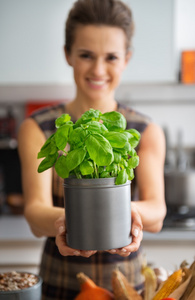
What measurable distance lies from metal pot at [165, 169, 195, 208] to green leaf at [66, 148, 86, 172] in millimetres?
1676

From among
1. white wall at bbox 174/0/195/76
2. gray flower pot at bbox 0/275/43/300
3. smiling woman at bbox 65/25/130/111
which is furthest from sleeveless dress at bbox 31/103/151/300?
white wall at bbox 174/0/195/76

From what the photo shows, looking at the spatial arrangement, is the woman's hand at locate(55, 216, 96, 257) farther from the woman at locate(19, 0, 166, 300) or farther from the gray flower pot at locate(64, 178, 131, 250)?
the woman at locate(19, 0, 166, 300)

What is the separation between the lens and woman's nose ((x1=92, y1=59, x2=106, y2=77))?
3.71 ft

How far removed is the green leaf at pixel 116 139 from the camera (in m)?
0.60

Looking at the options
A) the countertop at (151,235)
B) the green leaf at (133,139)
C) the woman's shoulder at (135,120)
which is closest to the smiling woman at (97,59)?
the woman's shoulder at (135,120)

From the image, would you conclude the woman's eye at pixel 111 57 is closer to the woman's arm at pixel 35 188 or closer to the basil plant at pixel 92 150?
the woman's arm at pixel 35 188

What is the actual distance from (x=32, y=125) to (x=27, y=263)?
3.34 ft

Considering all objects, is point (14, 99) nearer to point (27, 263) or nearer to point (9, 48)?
point (9, 48)

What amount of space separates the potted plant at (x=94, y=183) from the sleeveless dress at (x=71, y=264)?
627 mm

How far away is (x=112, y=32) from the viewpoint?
116cm

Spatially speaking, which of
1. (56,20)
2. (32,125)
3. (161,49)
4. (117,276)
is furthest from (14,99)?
(117,276)

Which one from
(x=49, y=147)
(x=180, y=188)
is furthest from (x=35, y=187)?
(x=180, y=188)

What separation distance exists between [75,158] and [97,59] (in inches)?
24.0

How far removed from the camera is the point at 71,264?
126cm
